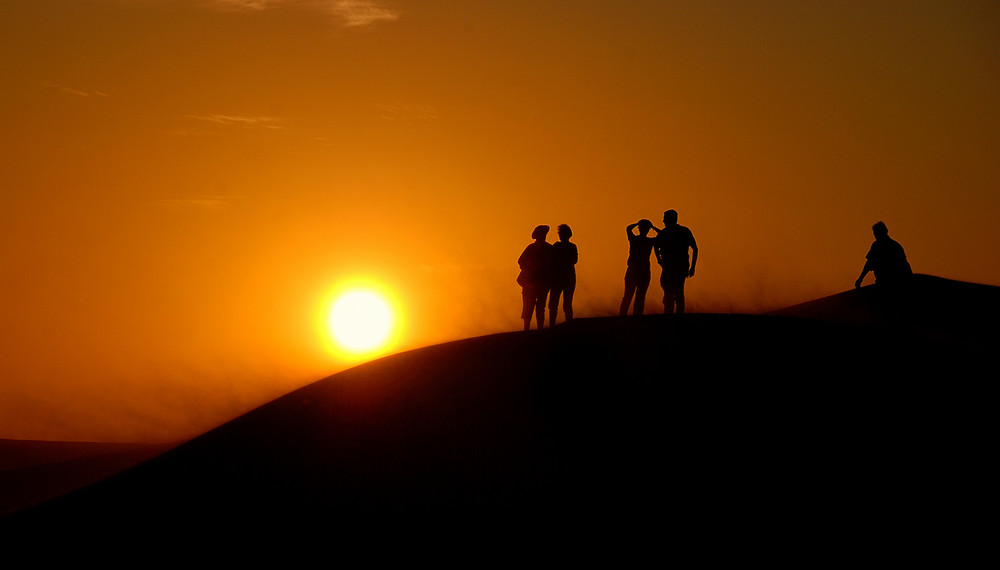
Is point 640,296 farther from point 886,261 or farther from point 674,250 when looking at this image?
point 886,261

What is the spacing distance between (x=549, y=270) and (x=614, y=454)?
482 cm

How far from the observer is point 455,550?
1455cm

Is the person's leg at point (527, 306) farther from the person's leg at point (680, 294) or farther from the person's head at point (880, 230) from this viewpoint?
the person's head at point (880, 230)

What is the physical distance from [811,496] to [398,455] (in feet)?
21.6

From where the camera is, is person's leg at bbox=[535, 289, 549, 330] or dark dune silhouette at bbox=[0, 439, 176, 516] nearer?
person's leg at bbox=[535, 289, 549, 330]

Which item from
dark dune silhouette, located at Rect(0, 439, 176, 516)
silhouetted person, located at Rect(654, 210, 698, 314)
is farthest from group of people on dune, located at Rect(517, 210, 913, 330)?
dark dune silhouette, located at Rect(0, 439, 176, 516)

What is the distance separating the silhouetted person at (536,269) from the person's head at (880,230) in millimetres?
6210

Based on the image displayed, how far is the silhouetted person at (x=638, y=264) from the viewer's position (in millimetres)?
20203

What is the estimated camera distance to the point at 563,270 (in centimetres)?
1994

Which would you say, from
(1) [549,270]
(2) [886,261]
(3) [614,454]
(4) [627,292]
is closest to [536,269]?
(1) [549,270]

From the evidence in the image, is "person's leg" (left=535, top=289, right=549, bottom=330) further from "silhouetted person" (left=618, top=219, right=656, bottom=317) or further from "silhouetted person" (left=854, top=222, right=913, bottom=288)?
"silhouetted person" (left=854, top=222, right=913, bottom=288)

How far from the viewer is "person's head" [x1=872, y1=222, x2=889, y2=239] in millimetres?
19656

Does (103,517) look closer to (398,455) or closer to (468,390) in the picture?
(398,455)

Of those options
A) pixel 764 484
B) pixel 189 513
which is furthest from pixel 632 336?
pixel 189 513
